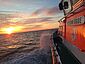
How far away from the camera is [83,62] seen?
9.77 meters

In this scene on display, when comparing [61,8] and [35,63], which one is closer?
[35,63]

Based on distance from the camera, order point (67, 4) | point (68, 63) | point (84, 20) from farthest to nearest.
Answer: point (67, 4) → point (68, 63) → point (84, 20)

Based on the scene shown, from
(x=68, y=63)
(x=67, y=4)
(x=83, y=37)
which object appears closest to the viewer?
(x=83, y=37)

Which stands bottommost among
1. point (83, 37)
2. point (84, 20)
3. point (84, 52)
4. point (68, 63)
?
point (68, 63)

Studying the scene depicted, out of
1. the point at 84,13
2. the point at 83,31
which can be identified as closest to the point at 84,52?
the point at 83,31

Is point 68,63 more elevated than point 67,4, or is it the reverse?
point 67,4

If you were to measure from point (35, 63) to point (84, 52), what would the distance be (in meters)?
9.86

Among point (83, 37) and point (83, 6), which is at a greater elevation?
point (83, 6)

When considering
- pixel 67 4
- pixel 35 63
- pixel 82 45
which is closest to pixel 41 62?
pixel 35 63

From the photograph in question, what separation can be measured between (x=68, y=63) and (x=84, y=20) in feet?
12.6

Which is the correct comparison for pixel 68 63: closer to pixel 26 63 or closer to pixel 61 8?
pixel 26 63

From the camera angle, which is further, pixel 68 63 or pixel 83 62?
pixel 68 63

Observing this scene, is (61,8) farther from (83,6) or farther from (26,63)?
(83,6)

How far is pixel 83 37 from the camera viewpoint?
10258 mm
